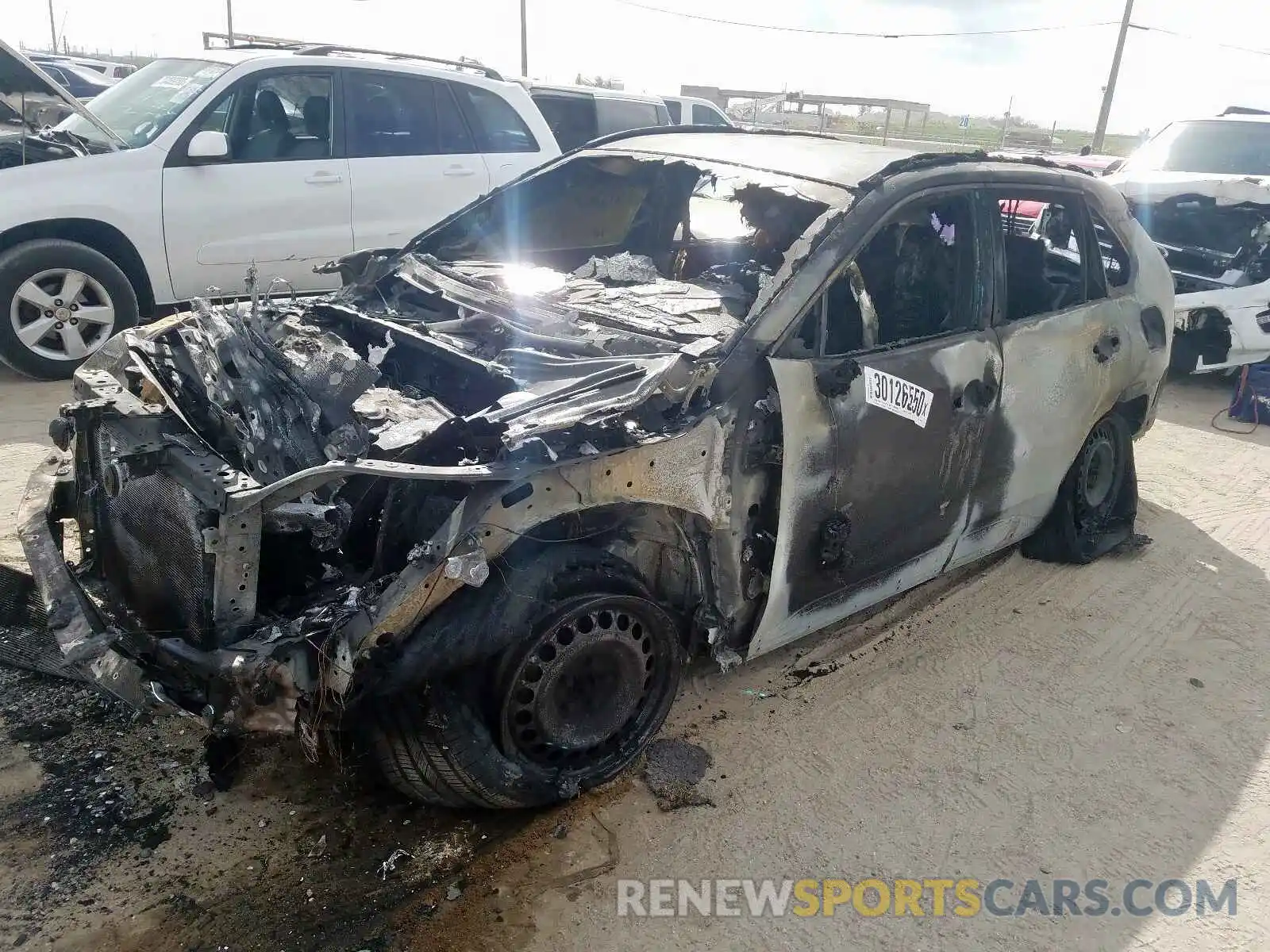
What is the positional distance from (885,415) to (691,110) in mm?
9561

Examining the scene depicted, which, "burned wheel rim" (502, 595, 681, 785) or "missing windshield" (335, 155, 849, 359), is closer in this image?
"burned wheel rim" (502, 595, 681, 785)

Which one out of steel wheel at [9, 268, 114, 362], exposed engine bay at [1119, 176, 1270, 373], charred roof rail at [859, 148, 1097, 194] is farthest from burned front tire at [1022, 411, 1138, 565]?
steel wheel at [9, 268, 114, 362]

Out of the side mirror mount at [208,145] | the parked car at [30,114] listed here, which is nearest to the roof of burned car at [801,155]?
the side mirror mount at [208,145]

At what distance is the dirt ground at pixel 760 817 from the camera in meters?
2.36

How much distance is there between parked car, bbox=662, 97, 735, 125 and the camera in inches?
449

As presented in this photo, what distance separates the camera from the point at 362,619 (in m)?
2.20

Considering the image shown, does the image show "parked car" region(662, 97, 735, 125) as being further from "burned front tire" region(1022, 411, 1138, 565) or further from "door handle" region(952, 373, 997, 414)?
"door handle" region(952, 373, 997, 414)

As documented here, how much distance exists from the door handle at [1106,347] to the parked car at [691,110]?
8087 mm

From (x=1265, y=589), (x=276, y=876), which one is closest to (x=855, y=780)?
(x=276, y=876)

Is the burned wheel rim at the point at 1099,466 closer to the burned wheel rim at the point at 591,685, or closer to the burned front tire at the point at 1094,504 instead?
the burned front tire at the point at 1094,504

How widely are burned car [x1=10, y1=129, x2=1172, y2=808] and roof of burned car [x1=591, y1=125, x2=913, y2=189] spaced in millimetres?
26

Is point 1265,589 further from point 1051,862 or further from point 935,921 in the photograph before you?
point 935,921

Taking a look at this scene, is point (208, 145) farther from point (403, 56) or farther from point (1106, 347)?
point (1106, 347)

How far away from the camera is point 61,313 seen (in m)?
5.80
